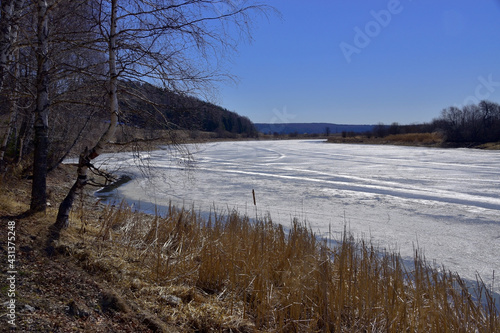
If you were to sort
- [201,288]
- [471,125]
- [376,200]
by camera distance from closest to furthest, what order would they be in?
[201,288] → [376,200] → [471,125]

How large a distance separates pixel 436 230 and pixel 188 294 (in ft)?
21.3

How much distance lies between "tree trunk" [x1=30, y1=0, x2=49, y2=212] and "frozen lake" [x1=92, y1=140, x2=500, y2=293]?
34.9 inches

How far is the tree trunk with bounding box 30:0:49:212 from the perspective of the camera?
475cm

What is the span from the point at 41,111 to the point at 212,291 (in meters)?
3.29

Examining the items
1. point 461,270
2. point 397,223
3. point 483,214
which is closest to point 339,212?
point 397,223

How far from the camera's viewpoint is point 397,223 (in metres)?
9.02

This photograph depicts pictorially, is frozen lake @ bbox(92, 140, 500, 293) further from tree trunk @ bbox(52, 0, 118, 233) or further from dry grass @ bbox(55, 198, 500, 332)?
dry grass @ bbox(55, 198, 500, 332)

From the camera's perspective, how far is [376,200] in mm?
11852

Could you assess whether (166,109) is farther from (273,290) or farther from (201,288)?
(273,290)
